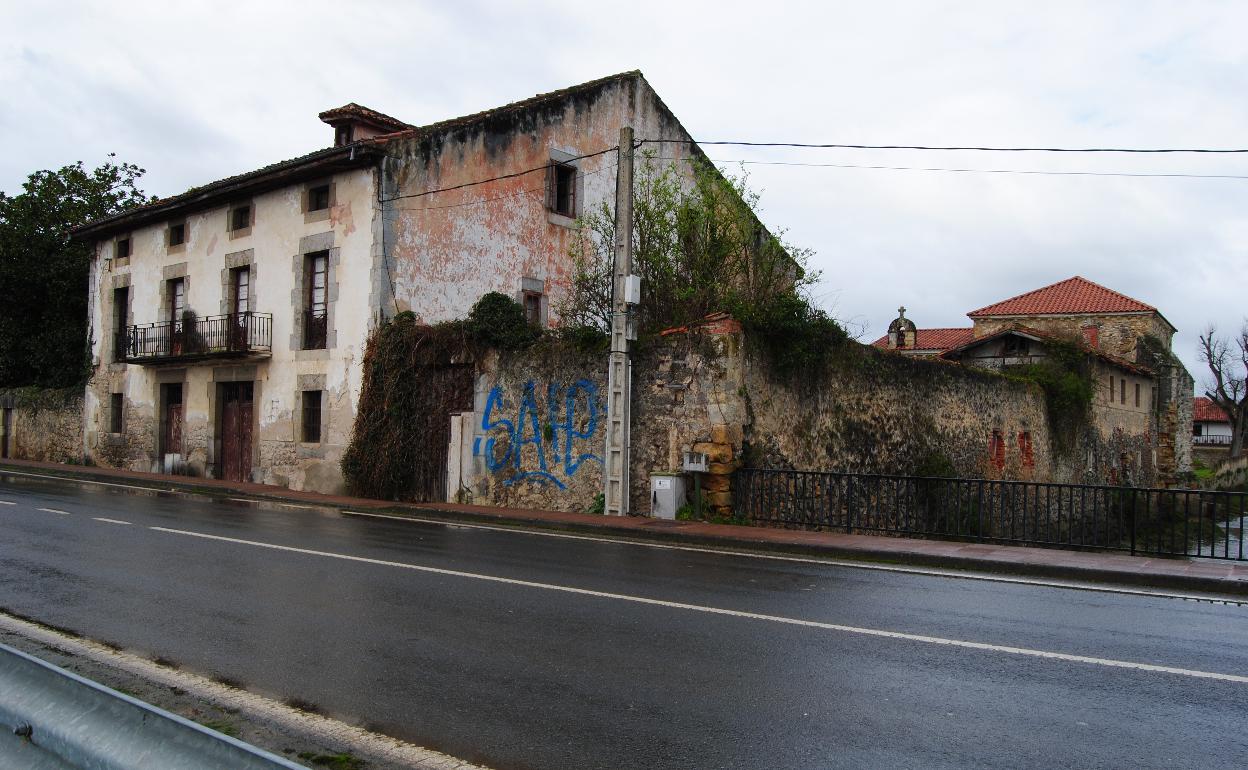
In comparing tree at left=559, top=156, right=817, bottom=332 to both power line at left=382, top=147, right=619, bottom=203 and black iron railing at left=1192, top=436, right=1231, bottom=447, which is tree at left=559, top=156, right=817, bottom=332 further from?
black iron railing at left=1192, top=436, right=1231, bottom=447

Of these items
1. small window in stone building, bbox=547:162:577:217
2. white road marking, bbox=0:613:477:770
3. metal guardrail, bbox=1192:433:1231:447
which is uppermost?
small window in stone building, bbox=547:162:577:217

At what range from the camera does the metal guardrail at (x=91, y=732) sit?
9.41ft

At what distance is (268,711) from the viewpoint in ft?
15.8

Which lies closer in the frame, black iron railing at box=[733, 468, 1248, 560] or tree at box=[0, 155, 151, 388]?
black iron railing at box=[733, 468, 1248, 560]

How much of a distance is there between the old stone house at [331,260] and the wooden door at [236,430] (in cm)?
5

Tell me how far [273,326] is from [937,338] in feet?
146

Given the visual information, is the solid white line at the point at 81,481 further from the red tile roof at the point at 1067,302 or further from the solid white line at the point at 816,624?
the red tile roof at the point at 1067,302

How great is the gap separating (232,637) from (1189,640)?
22.7ft

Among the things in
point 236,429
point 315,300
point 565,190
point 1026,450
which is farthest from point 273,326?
point 1026,450

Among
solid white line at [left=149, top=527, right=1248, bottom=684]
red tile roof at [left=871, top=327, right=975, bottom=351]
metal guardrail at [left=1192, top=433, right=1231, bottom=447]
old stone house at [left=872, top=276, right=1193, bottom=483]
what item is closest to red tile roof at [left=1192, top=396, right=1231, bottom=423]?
metal guardrail at [left=1192, top=433, right=1231, bottom=447]

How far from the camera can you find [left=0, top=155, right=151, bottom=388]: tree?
1187 inches

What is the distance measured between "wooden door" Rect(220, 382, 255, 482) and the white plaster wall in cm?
45

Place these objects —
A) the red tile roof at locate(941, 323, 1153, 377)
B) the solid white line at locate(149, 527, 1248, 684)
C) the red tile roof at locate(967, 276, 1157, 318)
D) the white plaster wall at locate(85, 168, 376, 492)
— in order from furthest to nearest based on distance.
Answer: the red tile roof at locate(967, 276, 1157, 318) → the red tile roof at locate(941, 323, 1153, 377) → the white plaster wall at locate(85, 168, 376, 492) → the solid white line at locate(149, 527, 1248, 684)

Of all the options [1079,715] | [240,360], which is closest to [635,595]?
[1079,715]
